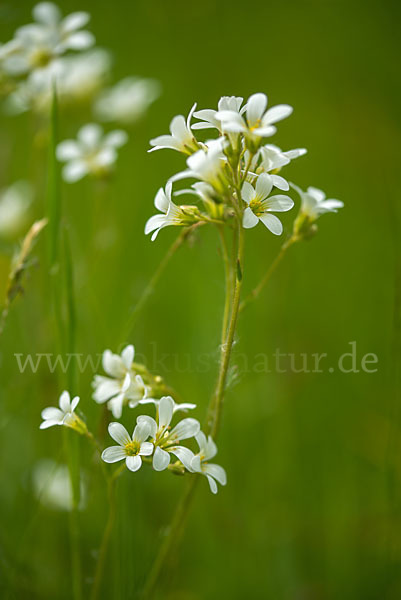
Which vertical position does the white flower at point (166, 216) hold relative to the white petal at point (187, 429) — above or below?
above

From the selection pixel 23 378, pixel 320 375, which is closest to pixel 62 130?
pixel 23 378

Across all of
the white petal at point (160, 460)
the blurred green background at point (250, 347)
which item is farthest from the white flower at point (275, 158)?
the white petal at point (160, 460)

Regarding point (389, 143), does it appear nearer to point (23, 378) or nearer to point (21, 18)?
point (23, 378)

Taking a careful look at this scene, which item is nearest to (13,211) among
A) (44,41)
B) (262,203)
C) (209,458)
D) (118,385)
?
(44,41)

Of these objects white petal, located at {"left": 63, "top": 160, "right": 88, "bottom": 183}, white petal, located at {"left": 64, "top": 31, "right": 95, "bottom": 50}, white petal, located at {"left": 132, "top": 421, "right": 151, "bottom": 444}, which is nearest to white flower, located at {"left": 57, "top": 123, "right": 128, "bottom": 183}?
white petal, located at {"left": 63, "top": 160, "right": 88, "bottom": 183}

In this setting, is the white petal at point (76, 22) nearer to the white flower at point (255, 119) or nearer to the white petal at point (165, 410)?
the white flower at point (255, 119)

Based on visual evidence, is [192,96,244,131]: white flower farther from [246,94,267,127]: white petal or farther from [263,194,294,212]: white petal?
[263,194,294,212]: white petal

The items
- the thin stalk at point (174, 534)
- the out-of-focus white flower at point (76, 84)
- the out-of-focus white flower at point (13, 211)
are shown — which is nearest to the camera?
the thin stalk at point (174, 534)
